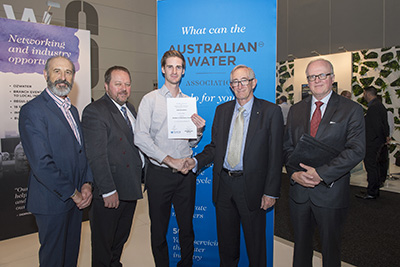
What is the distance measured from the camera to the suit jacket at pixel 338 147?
197 centimetres

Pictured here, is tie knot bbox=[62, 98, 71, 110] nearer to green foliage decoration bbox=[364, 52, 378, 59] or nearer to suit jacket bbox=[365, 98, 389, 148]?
suit jacket bbox=[365, 98, 389, 148]

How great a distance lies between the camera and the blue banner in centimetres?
271

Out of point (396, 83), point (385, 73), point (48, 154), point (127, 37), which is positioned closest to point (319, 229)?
point (48, 154)

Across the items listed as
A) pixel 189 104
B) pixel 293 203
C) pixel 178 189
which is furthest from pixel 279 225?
pixel 189 104

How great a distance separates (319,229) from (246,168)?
2.36ft

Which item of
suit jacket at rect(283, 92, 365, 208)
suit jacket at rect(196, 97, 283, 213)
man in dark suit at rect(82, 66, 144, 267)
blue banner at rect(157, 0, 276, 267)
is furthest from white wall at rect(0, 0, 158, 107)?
suit jacket at rect(283, 92, 365, 208)

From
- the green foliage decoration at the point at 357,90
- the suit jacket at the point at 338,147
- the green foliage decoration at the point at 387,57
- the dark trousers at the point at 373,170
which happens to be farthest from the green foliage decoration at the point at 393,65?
the suit jacket at the point at 338,147

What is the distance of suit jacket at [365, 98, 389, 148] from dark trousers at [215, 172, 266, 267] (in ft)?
13.6

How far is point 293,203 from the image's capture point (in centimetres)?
222

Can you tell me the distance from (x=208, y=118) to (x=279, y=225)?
7.47ft

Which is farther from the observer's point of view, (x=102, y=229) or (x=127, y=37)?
(x=127, y=37)

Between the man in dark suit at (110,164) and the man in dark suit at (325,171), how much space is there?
4.34 ft

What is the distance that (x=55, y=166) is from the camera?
6.19 ft

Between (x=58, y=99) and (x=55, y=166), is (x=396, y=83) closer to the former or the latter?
(x=58, y=99)
